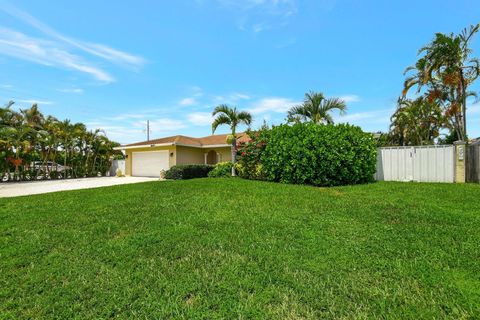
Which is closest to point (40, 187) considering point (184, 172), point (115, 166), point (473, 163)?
point (184, 172)

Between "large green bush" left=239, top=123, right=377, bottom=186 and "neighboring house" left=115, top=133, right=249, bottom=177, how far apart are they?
916 centimetres

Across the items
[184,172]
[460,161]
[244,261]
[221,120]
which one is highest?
[221,120]

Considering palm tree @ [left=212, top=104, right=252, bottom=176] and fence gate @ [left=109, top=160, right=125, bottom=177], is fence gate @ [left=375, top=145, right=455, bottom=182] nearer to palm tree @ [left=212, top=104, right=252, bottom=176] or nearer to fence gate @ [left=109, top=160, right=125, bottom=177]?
palm tree @ [left=212, top=104, right=252, bottom=176]

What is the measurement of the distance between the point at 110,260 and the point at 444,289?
4.12 metres

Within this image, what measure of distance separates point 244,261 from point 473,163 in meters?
11.4

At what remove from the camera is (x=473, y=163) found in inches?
384

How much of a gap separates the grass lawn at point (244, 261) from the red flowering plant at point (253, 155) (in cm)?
510

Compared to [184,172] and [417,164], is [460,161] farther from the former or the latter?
[184,172]

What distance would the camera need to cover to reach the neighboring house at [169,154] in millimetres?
19922

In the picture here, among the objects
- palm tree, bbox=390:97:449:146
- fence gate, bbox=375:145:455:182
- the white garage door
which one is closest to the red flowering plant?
fence gate, bbox=375:145:455:182

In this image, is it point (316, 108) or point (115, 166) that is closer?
point (316, 108)

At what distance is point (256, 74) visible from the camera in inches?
503

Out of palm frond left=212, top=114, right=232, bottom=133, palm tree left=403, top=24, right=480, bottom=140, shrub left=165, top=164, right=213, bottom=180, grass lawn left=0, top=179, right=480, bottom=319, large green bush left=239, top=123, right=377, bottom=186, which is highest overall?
palm tree left=403, top=24, right=480, bottom=140

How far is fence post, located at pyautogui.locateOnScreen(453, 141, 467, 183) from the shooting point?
966cm
